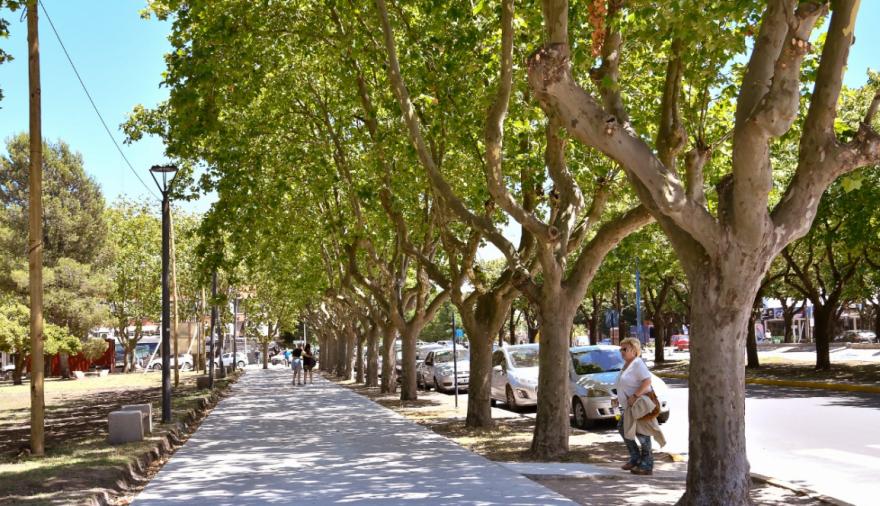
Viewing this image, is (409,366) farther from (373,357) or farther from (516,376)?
(373,357)

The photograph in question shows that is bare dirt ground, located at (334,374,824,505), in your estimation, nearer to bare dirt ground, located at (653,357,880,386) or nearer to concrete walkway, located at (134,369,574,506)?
concrete walkway, located at (134,369,574,506)

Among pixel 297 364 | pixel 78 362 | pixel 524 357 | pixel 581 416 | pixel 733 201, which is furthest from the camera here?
pixel 78 362

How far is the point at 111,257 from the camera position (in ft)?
180

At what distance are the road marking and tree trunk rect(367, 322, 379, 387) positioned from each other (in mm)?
21815

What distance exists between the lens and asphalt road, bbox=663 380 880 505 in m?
9.80

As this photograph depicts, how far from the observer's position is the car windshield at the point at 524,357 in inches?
837

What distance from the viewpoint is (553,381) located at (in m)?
11.6

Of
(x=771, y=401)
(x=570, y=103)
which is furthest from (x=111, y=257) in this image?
(x=570, y=103)

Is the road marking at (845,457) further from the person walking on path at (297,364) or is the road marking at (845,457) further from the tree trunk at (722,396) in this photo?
the person walking on path at (297,364)

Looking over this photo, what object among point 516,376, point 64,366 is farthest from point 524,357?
point 64,366

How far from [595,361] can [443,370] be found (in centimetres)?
1362

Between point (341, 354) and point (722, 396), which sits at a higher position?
point (722, 396)

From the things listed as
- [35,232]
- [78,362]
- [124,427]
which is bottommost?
[78,362]

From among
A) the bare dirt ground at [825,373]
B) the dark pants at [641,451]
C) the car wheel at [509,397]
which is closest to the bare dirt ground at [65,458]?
the dark pants at [641,451]
